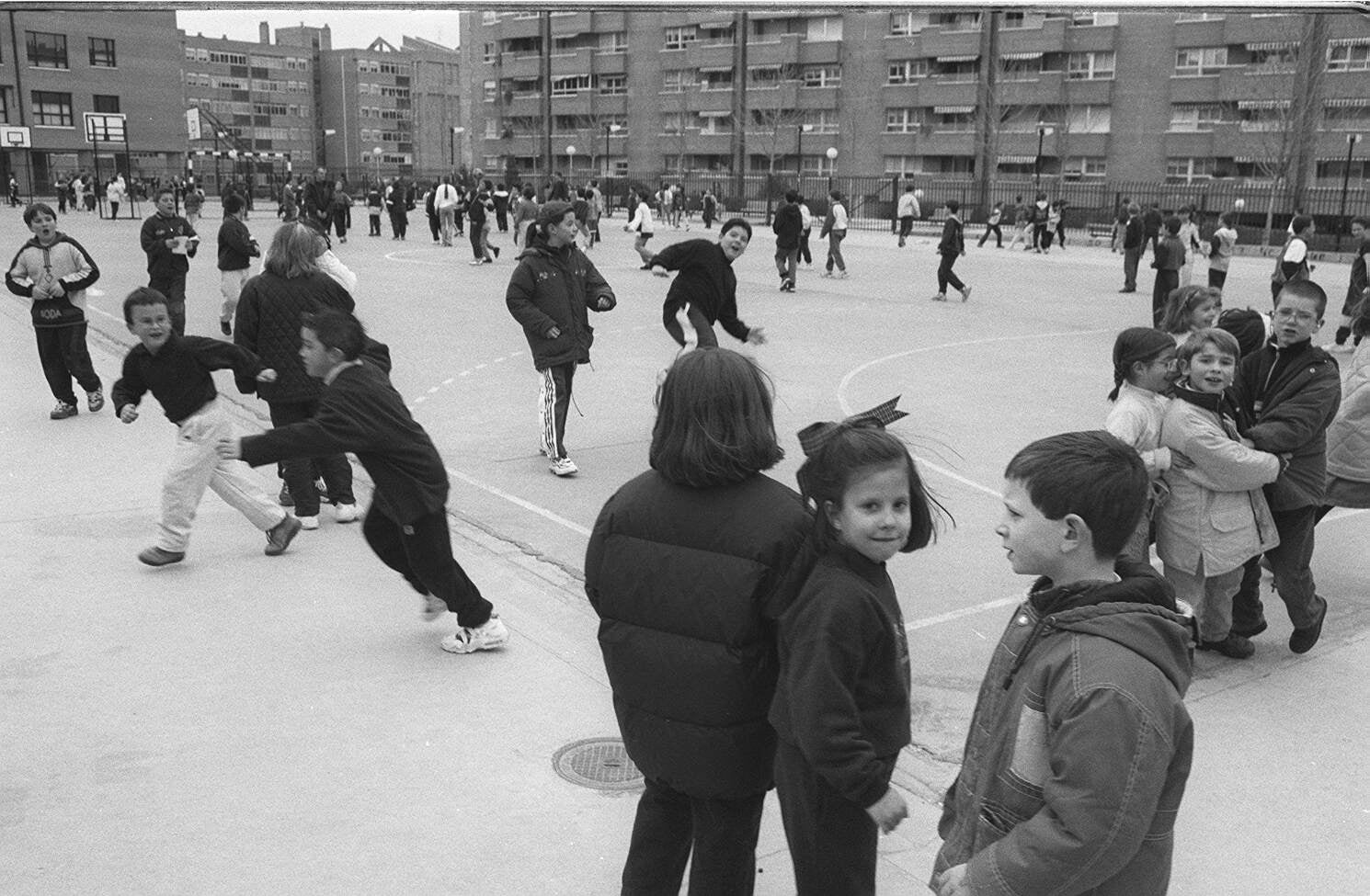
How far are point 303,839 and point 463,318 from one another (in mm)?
13743

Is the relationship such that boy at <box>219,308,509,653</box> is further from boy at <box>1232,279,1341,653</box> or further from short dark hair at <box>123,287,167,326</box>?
boy at <box>1232,279,1341,653</box>

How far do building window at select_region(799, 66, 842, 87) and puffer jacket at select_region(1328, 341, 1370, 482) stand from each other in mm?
71426

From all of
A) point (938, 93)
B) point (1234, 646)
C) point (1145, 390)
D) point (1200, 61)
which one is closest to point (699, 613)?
point (1145, 390)

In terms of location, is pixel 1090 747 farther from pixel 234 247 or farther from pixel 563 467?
pixel 234 247

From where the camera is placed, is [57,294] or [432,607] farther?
[57,294]

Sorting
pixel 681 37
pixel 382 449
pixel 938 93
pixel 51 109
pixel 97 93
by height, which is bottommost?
pixel 382 449

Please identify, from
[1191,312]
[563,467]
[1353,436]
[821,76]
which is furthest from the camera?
[821,76]

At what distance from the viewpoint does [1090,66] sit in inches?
2520

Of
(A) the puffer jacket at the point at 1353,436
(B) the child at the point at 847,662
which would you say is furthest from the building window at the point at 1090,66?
(B) the child at the point at 847,662

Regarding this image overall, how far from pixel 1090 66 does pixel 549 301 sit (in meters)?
63.0

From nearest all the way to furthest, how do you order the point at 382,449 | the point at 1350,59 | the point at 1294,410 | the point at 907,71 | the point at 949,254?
the point at 382,449 → the point at 1294,410 → the point at 949,254 → the point at 1350,59 → the point at 907,71

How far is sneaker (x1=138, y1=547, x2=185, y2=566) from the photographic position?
6531mm

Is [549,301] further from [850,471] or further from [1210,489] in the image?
[850,471]

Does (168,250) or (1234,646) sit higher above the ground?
(168,250)
